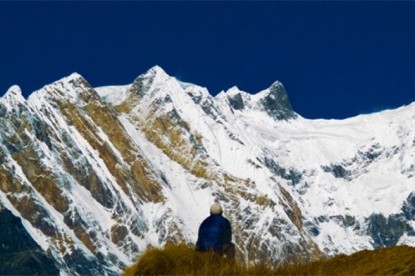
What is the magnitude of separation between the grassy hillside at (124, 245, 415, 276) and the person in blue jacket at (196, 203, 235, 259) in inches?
61.9

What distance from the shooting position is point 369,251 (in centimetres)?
1986

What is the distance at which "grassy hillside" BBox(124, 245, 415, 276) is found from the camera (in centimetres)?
1861

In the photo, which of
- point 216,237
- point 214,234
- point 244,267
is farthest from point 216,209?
point 244,267

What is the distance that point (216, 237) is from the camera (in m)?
23.0

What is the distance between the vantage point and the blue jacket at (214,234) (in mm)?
22572

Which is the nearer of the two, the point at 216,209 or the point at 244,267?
the point at 244,267

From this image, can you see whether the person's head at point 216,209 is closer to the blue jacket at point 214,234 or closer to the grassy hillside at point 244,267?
the blue jacket at point 214,234

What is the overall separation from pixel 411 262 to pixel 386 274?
Answer: 19.8 inches

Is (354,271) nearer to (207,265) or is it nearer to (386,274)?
(386,274)

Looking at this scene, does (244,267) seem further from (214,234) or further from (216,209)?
(216,209)

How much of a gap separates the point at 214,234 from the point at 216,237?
0.46 feet

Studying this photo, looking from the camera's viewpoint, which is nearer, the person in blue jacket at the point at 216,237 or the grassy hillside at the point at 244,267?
the grassy hillside at the point at 244,267

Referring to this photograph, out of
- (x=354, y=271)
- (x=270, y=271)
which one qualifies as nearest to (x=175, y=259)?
(x=270, y=271)

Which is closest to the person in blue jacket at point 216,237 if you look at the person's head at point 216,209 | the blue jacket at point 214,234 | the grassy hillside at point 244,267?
the blue jacket at point 214,234
